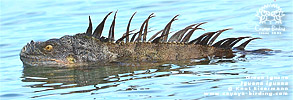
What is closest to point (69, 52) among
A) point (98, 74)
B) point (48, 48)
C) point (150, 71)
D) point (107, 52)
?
point (48, 48)

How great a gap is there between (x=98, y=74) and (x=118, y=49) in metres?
0.92

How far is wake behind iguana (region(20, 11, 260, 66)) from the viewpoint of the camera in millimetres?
10711

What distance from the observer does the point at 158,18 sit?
53.4ft

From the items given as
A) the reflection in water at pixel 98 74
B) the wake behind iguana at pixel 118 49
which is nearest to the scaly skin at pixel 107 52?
the wake behind iguana at pixel 118 49

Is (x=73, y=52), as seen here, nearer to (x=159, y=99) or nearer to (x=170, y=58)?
(x=170, y=58)

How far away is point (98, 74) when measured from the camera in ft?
32.7

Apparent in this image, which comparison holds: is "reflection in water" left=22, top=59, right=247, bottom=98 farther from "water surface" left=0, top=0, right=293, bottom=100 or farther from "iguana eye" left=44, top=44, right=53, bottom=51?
"iguana eye" left=44, top=44, right=53, bottom=51

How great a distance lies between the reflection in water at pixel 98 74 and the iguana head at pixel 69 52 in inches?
5.9

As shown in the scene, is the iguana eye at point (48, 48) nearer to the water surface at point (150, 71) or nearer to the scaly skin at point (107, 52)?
the scaly skin at point (107, 52)

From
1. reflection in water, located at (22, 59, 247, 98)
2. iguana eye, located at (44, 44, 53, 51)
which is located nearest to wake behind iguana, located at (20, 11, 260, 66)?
iguana eye, located at (44, 44, 53, 51)

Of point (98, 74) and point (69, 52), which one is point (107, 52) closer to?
point (69, 52)

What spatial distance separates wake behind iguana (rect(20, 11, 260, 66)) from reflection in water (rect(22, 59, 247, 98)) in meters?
0.21

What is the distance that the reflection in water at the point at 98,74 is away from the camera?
9234mm

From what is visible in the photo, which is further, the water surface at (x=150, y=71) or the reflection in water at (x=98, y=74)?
the reflection in water at (x=98, y=74)
